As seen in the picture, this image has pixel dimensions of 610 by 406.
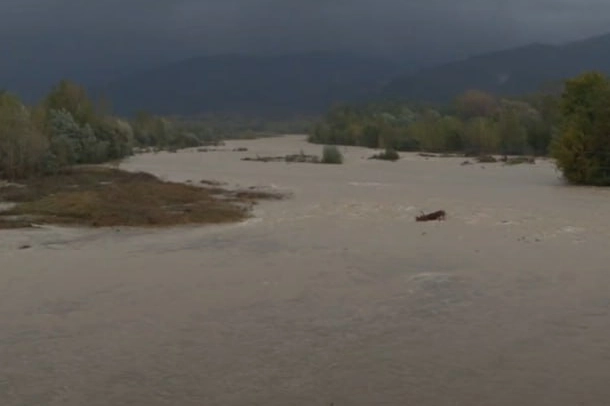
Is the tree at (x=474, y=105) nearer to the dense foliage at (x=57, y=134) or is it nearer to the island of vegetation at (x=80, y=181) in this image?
the dense foliage at (x=57, y=134)

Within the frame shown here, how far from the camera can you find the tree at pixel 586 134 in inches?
1380

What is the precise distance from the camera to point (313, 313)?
12.0 meters

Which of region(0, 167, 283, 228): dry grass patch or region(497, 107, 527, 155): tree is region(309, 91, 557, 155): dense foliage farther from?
region(0, 167, 283, 228): dry grass patch

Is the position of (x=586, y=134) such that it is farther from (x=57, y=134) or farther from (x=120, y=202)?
(x=57, y=134)

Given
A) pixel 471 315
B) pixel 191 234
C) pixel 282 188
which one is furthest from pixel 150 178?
pixel 471 315

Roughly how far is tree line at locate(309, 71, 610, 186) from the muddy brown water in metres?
13.2

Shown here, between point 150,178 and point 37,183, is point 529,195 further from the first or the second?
point 37,183

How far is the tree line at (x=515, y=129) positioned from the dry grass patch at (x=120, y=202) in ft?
43.9

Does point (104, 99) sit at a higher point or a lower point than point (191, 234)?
higher

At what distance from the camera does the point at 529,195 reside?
99.7 feet

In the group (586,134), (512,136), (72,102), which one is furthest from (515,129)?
(72,102)

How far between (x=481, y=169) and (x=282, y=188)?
16855mm

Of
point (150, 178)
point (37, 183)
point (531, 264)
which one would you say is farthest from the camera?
point (150, 178)

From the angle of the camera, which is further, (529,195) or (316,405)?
(529,195)
